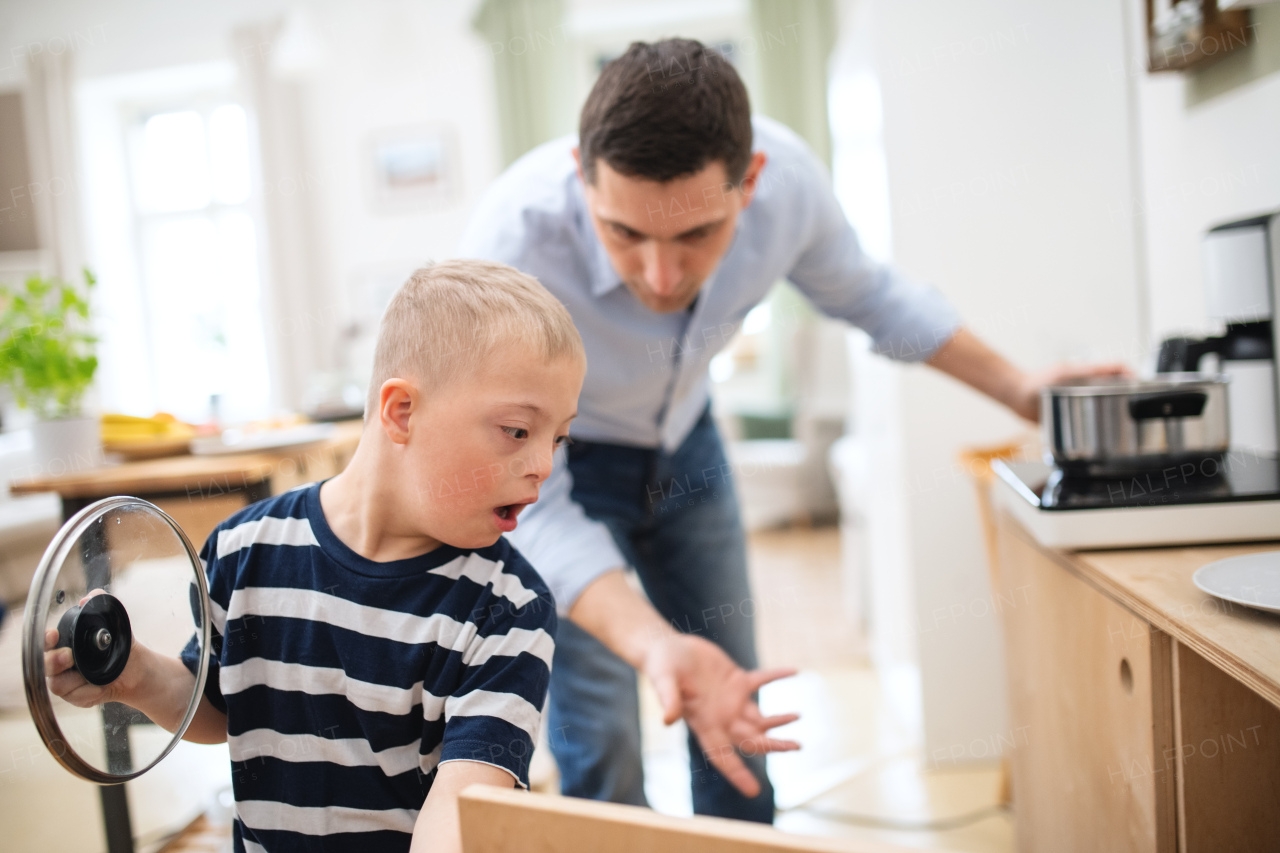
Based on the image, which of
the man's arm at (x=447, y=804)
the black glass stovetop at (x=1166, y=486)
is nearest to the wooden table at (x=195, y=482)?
the man's arm at (x=447, y=804)

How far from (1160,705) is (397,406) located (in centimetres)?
73

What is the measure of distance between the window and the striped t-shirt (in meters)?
5.00

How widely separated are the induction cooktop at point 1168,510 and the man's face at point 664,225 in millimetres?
471

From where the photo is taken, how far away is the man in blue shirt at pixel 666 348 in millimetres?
966

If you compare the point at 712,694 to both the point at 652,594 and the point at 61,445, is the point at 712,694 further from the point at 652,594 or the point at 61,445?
the point at 61,445

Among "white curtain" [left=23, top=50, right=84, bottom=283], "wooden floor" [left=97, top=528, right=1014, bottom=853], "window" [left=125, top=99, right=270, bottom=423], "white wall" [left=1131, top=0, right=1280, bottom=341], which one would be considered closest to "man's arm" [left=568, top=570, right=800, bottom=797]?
"wooden floor" [left=97, top=528, right=1014, bottom=853]

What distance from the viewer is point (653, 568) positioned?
4.59 ft

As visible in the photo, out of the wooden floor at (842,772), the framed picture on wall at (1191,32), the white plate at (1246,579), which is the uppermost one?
the framed picture on wall at (1191,32)

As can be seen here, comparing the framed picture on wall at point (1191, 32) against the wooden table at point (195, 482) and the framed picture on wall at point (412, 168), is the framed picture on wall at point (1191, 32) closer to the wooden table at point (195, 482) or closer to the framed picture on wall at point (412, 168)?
the wooden table at point (195, 482)

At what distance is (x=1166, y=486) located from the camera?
102cm

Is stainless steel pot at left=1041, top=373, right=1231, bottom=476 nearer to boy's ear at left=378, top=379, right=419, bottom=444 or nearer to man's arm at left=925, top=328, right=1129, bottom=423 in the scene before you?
man's arm at left=925, top=328, right=1129, bottom=423

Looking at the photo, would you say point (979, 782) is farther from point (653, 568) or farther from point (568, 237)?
point (568, 237)

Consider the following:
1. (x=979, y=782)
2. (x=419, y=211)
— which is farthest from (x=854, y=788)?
(x=419, y=211)

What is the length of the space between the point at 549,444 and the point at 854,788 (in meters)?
1.65
